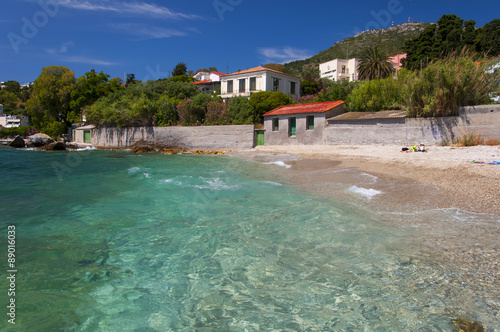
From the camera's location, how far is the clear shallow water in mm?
3709

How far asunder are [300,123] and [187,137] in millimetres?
12181

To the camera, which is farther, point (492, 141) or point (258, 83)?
point (258, 83)

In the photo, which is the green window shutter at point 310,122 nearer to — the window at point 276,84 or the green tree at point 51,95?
the window at point 276,84

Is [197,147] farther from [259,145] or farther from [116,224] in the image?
[116,224]

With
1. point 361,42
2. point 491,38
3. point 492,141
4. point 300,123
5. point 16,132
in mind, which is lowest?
point 492,141

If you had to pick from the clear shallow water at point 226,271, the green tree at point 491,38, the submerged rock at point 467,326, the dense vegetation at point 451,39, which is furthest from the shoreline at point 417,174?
the green tree at point 491,38

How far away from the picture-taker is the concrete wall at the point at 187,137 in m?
28.3

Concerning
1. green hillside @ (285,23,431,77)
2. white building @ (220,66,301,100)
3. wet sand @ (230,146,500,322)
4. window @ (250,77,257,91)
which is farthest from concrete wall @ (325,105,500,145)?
green hillside @ (285,23,431,77)

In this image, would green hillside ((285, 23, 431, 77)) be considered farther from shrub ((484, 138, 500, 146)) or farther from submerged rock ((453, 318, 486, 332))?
submerged rock ((453, 318, 486, 332))

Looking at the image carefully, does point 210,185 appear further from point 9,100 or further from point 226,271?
point 9,100

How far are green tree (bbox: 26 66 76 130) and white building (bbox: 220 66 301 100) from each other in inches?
843

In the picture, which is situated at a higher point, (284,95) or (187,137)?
(284,95)

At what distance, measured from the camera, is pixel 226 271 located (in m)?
4.93

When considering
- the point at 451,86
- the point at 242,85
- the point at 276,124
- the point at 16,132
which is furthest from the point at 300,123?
the point at 16,132
